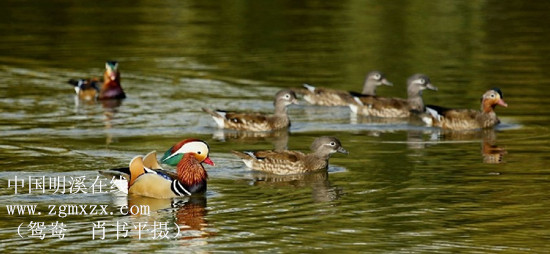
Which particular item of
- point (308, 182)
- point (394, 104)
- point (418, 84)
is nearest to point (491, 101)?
point (418, 84)

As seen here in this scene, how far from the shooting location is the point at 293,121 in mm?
22875

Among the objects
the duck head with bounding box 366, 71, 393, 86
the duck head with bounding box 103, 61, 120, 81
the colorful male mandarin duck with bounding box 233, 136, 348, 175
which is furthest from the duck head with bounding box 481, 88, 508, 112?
the duck head with bounding box 103, 61, 120, 81

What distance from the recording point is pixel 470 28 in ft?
113

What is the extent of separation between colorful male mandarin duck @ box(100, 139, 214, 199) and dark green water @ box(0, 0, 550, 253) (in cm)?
23

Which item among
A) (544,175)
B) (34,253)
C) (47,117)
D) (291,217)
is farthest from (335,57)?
(34,253)

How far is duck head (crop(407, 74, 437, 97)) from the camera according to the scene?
2361 centimetres

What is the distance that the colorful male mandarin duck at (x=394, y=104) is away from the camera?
922 inches

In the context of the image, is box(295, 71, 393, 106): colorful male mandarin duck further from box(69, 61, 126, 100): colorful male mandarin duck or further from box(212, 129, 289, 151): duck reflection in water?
box(69, 61, 126, 100): colorful male mandarin duck

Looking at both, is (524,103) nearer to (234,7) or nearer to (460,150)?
(460,150)

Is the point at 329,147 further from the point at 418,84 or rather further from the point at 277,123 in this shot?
the point at 418,84

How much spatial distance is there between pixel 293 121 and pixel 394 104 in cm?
187

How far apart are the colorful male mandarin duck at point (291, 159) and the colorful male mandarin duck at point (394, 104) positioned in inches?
217

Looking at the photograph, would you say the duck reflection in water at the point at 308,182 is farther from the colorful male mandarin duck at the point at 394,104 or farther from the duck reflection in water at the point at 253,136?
the colorful male mandarin duck at the point at 394,104

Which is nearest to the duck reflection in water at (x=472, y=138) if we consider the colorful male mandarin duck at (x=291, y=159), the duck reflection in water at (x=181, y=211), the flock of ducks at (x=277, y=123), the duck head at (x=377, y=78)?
the flock of ducks at (x=277, y=123)
